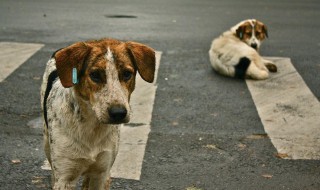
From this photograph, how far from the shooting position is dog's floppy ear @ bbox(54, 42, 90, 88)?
4594mm

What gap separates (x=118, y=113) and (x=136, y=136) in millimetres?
3133

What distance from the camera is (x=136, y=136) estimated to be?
7.53 metres

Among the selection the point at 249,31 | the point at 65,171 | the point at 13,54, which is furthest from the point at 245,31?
the point at 65,171

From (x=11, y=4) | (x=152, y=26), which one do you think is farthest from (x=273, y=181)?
(x=11, y=4)

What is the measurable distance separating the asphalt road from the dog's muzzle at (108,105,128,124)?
1868mm

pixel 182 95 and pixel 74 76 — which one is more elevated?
pixel 74 76

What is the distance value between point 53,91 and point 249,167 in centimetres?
247

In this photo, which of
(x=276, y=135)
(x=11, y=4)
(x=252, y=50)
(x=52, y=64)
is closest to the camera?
(x=52, y=64)

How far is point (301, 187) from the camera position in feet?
20.9

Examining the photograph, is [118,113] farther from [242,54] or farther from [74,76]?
[242,54]

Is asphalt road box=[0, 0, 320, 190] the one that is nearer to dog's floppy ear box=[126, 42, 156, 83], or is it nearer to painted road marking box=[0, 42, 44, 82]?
painted road marking box=[0, 42, 44, 82]

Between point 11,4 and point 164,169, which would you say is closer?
point 164,169

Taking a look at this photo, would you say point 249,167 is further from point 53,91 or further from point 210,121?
point 53,91

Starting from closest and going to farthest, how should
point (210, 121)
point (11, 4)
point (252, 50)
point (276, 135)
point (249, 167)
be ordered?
point (249, 167) < point (276, 135) < point (210, 121) < point (252, 50) < point (11, 4)
